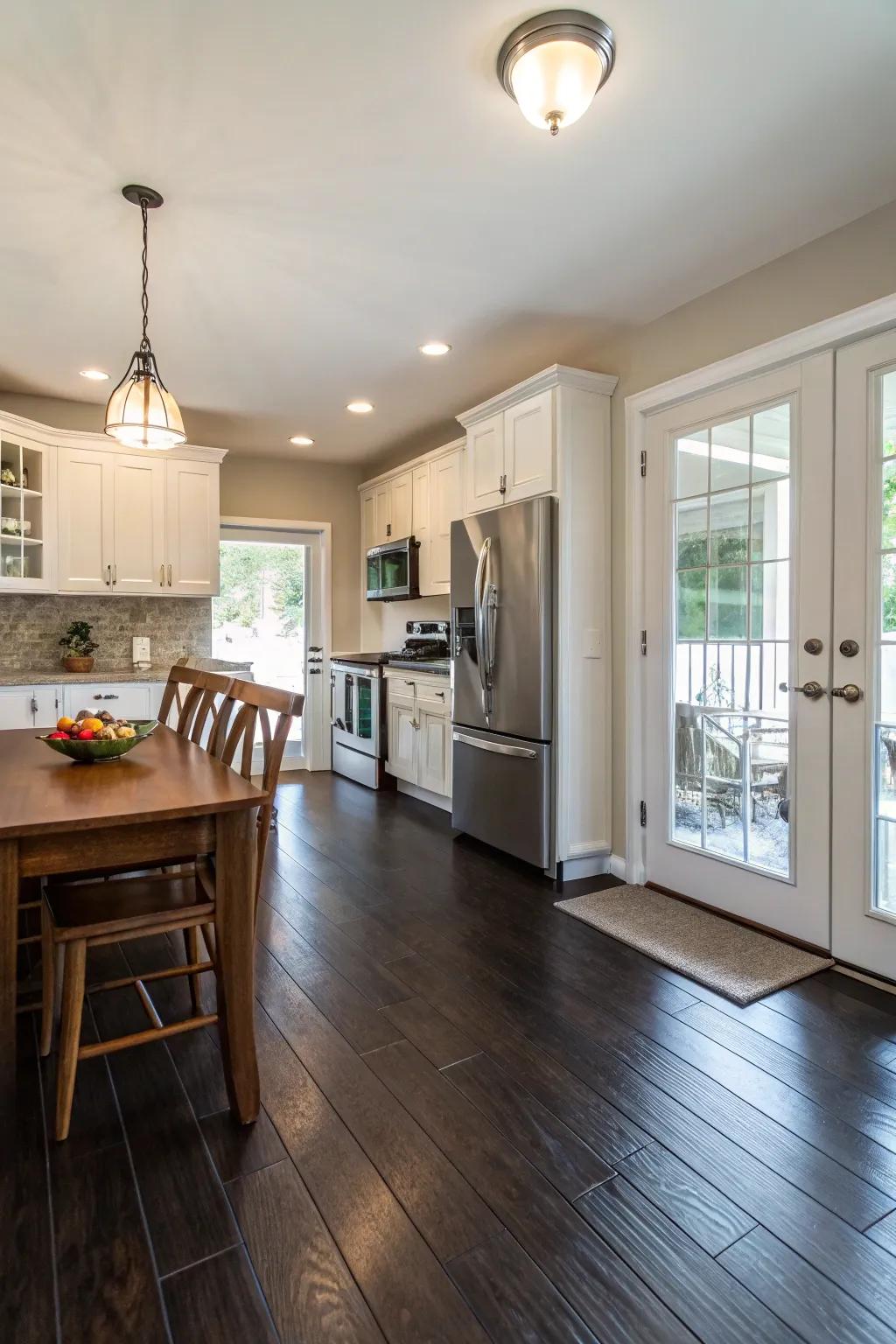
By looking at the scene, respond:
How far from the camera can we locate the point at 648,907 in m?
3.06

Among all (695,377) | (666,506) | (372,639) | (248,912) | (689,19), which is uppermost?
(689,19)

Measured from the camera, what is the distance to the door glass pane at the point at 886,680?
2379mm

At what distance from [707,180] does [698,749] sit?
2058 mm

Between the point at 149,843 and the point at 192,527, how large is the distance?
3782mm

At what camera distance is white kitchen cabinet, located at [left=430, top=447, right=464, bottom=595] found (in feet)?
15.1

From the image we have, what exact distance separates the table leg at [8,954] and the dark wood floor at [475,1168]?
265 millimetres

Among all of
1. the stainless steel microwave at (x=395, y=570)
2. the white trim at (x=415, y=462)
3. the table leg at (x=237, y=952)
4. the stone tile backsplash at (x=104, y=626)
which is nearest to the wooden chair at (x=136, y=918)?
the table leg at (x=237, y=952)

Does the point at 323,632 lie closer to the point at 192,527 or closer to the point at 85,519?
the point at 192,527

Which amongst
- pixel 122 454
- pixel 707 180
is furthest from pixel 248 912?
pixel 122 454

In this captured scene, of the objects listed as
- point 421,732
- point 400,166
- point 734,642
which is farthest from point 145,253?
point 421,732

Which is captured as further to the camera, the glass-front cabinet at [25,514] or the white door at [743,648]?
the glass-front cabinet at [25,514]

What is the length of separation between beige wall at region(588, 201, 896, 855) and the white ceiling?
0.26 feet

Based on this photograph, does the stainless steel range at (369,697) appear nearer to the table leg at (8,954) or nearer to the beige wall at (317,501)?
the beige wall at (317,501)

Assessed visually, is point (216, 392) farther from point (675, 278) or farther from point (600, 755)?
point (600, 755)
